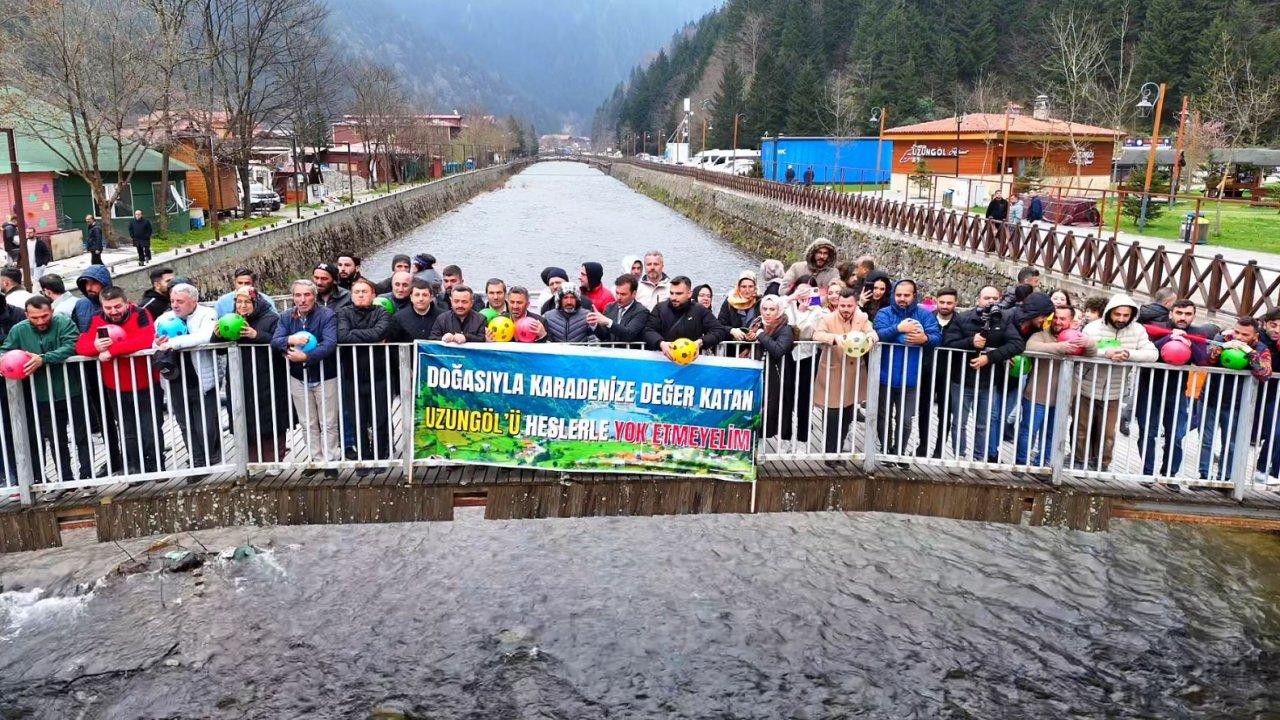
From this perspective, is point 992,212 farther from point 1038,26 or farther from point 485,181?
point 485,181

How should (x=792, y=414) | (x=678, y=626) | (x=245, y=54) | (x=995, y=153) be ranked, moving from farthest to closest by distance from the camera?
(x=245, y=54) < (x=995, y=153) < (x=678, y=626) < (x=792, y=414)

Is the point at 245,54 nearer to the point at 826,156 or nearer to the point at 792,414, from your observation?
the point at 826,156

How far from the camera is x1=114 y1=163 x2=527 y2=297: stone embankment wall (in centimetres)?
2387

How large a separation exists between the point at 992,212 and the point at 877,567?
1930 centimetres

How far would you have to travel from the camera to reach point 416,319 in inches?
301

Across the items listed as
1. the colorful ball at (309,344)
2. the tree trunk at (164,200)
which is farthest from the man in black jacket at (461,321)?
the tree trunk at (164,200)

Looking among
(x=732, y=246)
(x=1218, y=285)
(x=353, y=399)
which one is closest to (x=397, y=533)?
(x=353, y=399)

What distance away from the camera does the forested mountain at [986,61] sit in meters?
50.2

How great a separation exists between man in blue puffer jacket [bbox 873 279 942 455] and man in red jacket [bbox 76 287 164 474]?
17.5ft

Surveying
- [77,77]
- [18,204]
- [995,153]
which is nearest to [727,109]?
[995,153]

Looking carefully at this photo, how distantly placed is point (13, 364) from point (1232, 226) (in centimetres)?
3082

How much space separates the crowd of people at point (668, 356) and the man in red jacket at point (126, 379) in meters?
0.02

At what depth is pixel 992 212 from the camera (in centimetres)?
2638

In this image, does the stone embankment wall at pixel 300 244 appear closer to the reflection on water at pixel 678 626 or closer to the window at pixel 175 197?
the window at pixel 175 197
